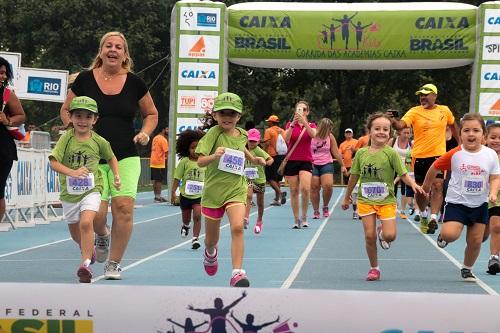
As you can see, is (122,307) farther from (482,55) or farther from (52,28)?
(52,28)

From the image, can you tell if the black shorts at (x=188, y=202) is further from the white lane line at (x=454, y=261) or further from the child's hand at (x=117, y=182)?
the child's hand at (x=117, y=182)

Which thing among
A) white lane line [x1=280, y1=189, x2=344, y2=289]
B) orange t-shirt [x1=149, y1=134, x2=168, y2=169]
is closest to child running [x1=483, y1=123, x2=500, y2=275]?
white lane line [x1=280, y1=189, x2=344, y2=289]

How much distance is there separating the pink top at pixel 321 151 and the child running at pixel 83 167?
11.3m

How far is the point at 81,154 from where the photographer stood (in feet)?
32.3

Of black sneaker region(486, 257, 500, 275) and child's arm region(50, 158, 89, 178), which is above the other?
child's arm region(50, 158, 89, 178)

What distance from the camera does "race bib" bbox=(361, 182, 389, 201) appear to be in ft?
36.7

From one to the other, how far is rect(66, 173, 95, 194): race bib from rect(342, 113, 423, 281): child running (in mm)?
2813

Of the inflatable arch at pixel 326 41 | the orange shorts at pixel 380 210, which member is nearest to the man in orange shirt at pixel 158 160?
the inflatable arch at pixel 326 41

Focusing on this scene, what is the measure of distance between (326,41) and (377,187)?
14.1 metres

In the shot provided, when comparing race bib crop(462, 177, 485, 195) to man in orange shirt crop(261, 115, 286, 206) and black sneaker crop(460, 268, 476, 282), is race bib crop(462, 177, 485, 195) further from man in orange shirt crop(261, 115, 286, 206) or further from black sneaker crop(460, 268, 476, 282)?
man in orange shirt crop(261, 115, 286, 206)

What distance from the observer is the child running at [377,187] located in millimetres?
11133

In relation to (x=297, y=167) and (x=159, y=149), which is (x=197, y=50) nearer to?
(x=159, y=149)

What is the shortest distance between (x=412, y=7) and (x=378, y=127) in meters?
14.2

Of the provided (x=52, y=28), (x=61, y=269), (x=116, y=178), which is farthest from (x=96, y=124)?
(x=52, y=28)
